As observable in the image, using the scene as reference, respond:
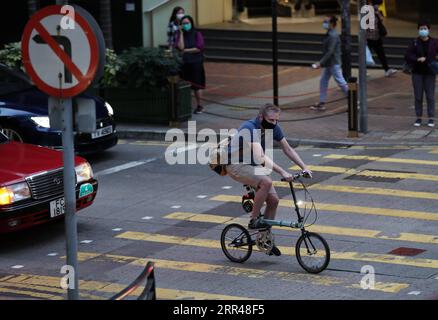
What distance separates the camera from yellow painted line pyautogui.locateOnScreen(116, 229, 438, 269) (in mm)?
11250

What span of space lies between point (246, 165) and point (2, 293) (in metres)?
2.93

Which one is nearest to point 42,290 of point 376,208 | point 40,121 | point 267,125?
Result: point 267,125

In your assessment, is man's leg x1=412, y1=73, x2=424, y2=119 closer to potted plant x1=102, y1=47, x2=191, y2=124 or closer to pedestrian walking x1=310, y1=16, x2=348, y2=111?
pedestrian walking x1=310, y1=16, x2=348, y2=111

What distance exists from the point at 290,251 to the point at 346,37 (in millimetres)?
11324

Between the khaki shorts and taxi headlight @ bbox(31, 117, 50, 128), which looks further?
taxi headlight @ bbox(31, 117, 50, 128)

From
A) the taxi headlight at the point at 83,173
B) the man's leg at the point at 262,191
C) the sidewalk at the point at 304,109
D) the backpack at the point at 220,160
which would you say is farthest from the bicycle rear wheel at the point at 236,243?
the sidewalk at the point at 304,109

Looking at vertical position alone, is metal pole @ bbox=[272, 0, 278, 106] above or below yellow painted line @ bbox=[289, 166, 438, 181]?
above

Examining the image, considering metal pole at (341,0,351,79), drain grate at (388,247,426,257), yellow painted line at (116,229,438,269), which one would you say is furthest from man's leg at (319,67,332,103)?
drain grate at (388,247,426,257)

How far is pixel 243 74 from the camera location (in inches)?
1012

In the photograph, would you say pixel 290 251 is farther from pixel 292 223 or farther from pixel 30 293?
pixel 30 293

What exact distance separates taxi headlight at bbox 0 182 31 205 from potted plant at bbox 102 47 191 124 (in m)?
8.08

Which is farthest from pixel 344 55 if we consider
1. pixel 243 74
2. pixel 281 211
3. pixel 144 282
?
pixel 144 282

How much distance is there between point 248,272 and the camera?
36.9ft

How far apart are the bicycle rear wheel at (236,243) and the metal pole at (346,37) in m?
11.3
